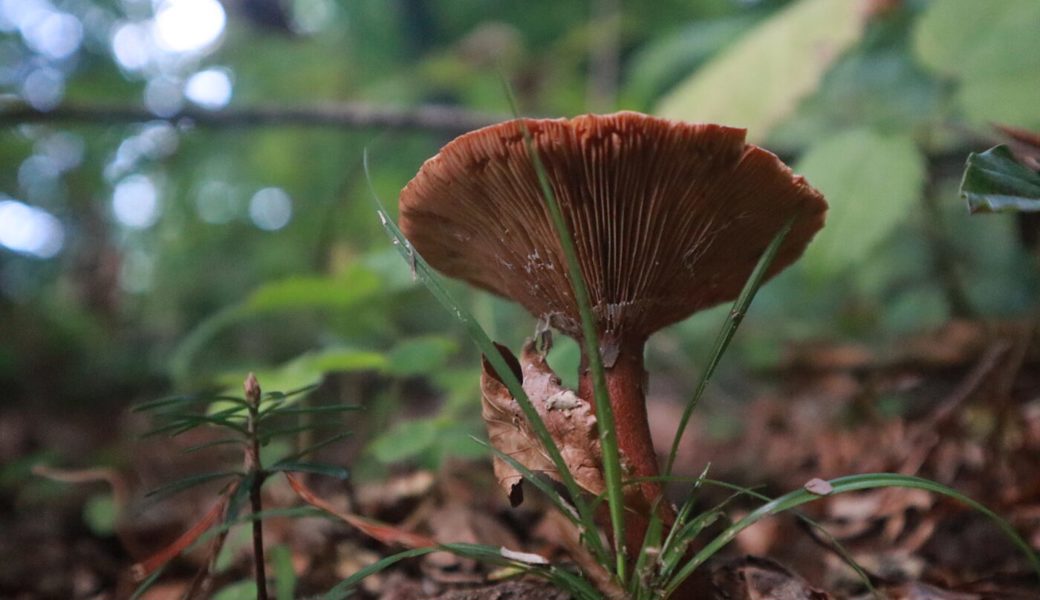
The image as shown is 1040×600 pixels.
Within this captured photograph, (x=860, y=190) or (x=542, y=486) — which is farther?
(x=860, y=190)

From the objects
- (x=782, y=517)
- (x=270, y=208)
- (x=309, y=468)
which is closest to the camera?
(x=309, y=468)

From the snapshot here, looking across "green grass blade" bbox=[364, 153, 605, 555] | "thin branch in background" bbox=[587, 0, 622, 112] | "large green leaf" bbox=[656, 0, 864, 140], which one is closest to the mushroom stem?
"green grass blade" bbox=[364, 153, 605, 555]

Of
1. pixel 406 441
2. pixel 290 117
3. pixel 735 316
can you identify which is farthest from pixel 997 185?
pixel 290 117

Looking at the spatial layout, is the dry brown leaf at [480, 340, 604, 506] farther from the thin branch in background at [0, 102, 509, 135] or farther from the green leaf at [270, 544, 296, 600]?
the thin branch in background at [0, 102, 509, 135]

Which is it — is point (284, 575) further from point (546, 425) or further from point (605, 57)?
point (605, 57)

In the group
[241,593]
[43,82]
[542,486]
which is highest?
[43,82]

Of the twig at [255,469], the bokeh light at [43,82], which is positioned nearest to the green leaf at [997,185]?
the twig at [255,469]

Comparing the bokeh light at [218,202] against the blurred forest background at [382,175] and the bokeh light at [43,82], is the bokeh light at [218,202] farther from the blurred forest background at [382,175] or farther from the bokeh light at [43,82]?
the bokeh light at [43,82]

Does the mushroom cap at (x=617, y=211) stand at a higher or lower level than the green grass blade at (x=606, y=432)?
higher
